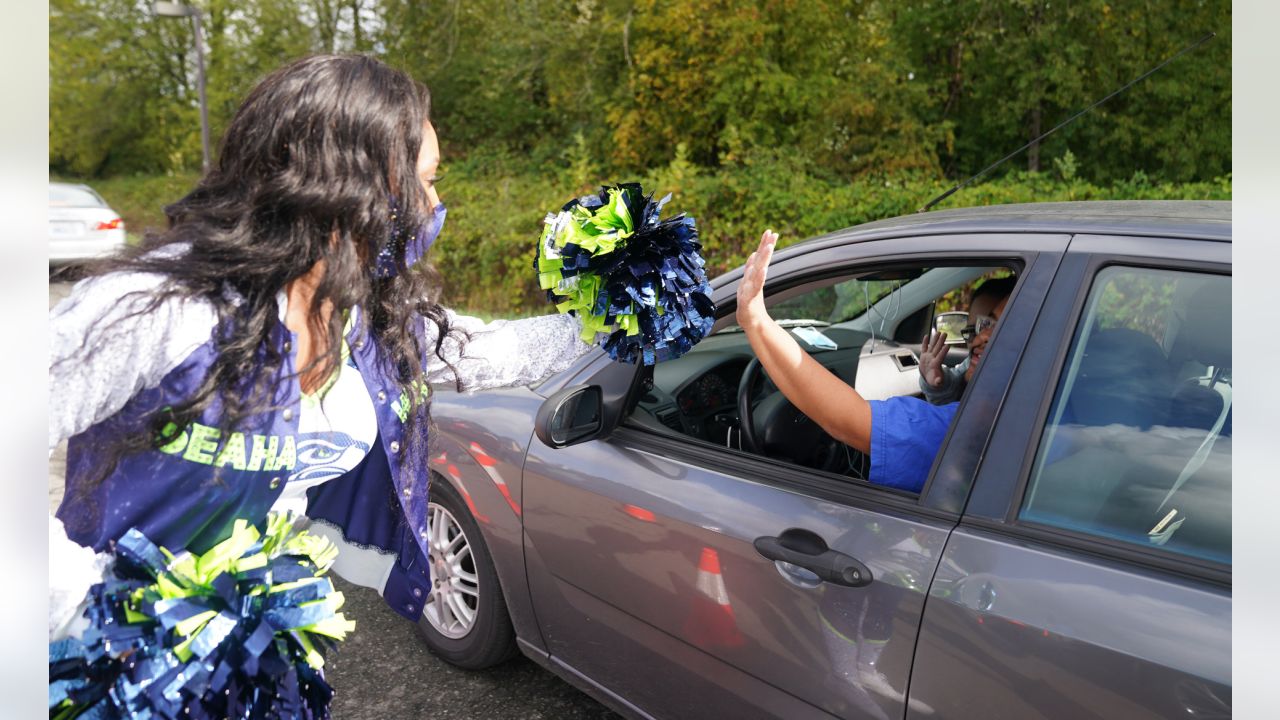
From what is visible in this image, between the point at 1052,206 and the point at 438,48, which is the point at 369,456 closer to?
the point at 1052,206

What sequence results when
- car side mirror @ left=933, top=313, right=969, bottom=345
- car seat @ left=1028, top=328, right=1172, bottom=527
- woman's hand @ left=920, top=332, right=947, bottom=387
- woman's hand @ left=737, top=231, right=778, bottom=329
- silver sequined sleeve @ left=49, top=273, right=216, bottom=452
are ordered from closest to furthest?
silver sequined sleeve @ left=49, top=273, right=216, bottom=452 < car seat @ left=1028, top=328, right=1172, bottom=527 < woman's hand @ left=737, top=231, right=778, bottom=329 < woman's hand @ left=920, top=332, right=947, bottom=387 < car side mirror @ left=933, top=313, right=969, bottom=345

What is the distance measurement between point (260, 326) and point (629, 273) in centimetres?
71

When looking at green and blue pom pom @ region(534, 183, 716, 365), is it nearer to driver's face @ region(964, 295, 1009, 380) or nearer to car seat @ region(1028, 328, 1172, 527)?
car seat @ region(1028, 328, 1172, 527)

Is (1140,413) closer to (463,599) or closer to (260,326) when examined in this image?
(260,326)

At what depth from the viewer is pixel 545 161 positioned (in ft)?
49.8

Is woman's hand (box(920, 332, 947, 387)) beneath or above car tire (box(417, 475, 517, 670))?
above

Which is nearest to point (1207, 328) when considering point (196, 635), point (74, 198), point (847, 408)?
point (847, 408)

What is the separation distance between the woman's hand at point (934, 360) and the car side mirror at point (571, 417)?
1.02 meters

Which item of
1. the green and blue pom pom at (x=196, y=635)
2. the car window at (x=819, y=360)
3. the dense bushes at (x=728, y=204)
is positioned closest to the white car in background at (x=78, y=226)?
the dense bushes at (x=728, y=204)

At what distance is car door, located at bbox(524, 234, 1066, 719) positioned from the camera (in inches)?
71.2

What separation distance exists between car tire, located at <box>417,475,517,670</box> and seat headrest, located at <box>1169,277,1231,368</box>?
1.90 metres

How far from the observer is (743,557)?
203cm

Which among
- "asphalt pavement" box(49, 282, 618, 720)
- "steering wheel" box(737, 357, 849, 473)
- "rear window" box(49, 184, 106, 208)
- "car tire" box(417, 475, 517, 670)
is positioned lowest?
"asphalt pavement" box(49, 282, 618, 720)

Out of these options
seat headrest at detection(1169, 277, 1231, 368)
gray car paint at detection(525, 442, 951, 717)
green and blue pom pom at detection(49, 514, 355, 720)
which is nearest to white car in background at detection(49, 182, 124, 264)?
gray car paint at detection(525, 442, 951, 717)
